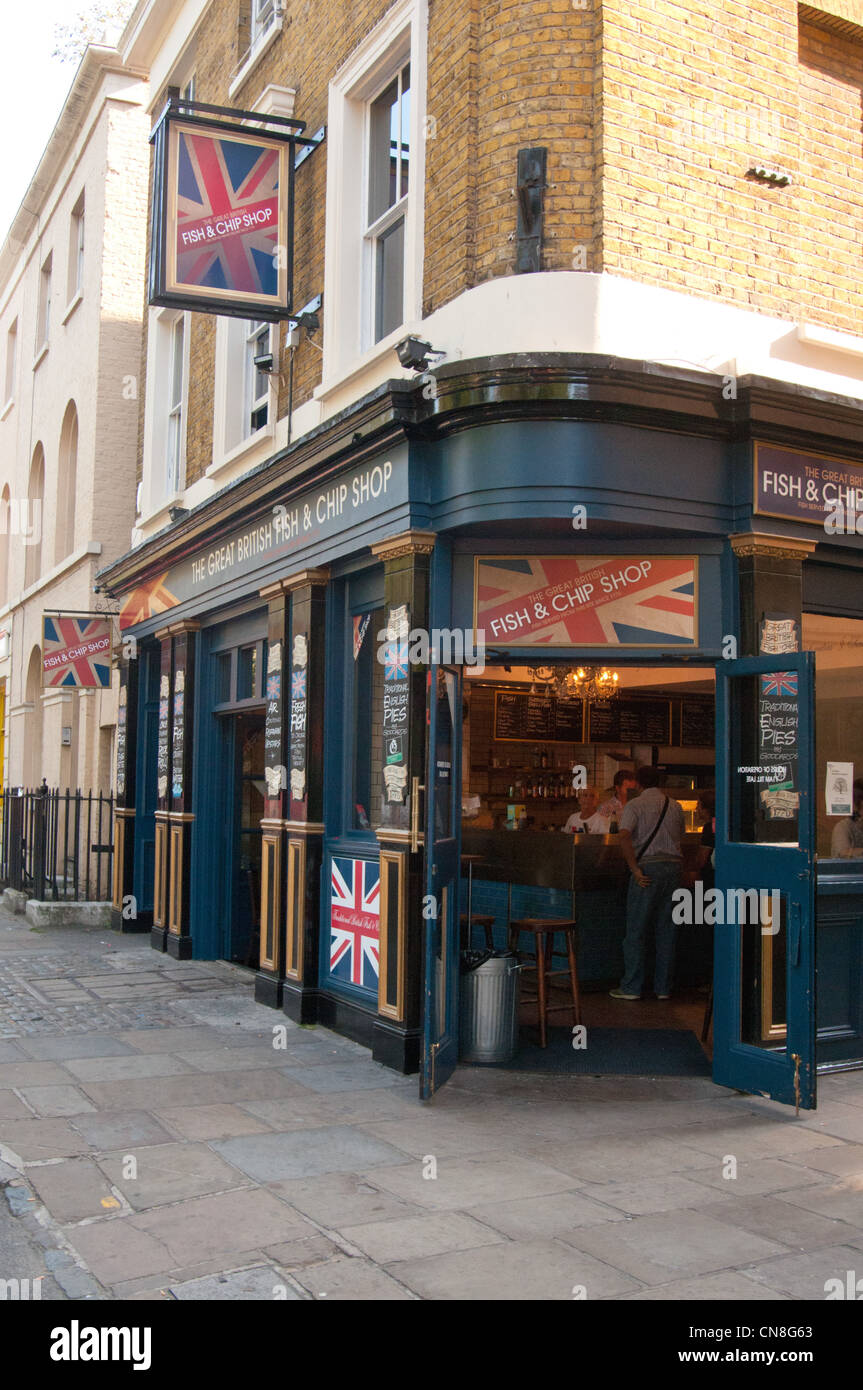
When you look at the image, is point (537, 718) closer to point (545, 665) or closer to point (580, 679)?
point (580, 679)

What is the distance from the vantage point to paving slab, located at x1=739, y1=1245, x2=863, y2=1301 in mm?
4391

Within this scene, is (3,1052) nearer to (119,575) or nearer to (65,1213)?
(65,1213)

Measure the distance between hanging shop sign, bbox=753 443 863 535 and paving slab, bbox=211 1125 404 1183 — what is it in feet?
14.3

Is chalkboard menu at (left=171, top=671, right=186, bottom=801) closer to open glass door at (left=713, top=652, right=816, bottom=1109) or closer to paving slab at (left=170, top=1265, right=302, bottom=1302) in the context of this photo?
open glass door at (left=713, top=652, right=816, bottom=1109)

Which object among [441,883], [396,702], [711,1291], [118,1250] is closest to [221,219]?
[396,702]

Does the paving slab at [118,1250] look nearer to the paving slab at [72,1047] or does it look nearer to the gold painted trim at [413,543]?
the paving slab at [72,1047]

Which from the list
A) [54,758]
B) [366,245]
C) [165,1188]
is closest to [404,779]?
[165,1188]

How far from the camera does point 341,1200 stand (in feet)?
17.4

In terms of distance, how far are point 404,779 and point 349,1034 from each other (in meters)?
2.16

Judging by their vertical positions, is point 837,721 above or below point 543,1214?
above

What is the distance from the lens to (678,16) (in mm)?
7766

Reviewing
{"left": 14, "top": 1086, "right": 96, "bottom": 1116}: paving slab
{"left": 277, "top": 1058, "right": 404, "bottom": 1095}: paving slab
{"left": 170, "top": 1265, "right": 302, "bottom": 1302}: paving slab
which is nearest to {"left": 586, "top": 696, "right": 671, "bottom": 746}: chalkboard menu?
{"left": 277, "top": 1058, "right": 404, "bottom": 1095}: paving slab

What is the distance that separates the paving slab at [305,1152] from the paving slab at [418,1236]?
0.79 meters

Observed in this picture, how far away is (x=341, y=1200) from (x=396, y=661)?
359 centimetres
